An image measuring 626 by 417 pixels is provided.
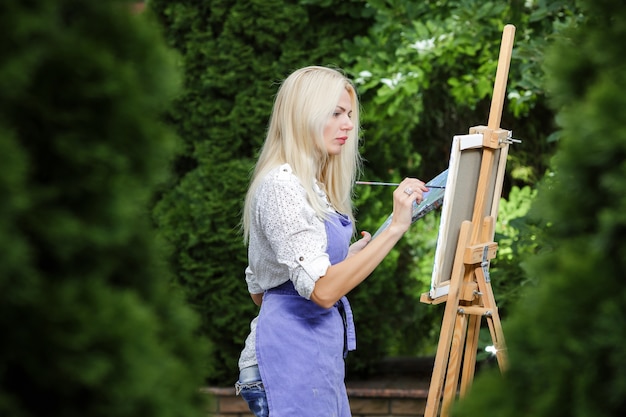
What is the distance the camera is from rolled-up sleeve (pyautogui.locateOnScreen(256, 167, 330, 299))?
104 inches

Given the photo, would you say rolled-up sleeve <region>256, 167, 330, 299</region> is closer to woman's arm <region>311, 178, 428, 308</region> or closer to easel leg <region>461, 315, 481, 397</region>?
woman's arm <region>311, 178, 428, 308</region>

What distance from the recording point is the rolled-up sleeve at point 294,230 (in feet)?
8.71

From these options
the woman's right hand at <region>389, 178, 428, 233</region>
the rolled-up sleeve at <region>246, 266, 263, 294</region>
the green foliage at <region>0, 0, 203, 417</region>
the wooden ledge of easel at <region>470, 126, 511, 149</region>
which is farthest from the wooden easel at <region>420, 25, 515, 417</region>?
the green foliage at <region>0, 0, 203, 417</region>

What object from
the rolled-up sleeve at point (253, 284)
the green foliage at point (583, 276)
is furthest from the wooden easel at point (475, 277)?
the green foliage at point (583, 276)

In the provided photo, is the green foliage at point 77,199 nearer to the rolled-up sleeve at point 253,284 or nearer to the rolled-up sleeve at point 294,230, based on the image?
the rolled-up sleeve at point 294,230

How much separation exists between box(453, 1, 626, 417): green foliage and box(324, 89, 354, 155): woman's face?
1.23 m

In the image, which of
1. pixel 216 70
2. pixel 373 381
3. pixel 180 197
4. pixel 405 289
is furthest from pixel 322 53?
pixel 373 381

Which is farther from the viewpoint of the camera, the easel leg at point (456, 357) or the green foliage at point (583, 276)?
the easel leg at point (456, 357)

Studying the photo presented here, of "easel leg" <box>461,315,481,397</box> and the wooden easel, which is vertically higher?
the wooden easel

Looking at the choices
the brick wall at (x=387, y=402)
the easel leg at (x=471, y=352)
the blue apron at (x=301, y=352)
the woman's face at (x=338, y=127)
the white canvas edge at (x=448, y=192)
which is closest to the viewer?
the blue apron at (x=301, y=352)

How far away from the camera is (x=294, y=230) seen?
2.69m

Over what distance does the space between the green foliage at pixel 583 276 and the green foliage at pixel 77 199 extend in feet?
1.93

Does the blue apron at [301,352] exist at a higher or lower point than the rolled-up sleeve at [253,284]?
lower

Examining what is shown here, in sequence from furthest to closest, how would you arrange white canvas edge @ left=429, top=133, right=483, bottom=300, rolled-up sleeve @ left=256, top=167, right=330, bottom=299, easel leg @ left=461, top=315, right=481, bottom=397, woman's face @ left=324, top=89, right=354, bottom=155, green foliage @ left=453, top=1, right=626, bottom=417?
easel leg @ left=461, top=315, right=481, bottom=397, white canvas edge @ left=429, top=133, right=483, bottom=300, woman's face @ left=324, top=89, right=354, bottom=155, rolled-up sleeve @ left=256, top=167, right=330, bottom=299, green foliage @ left=453, top=1, right=626, bottom=417
